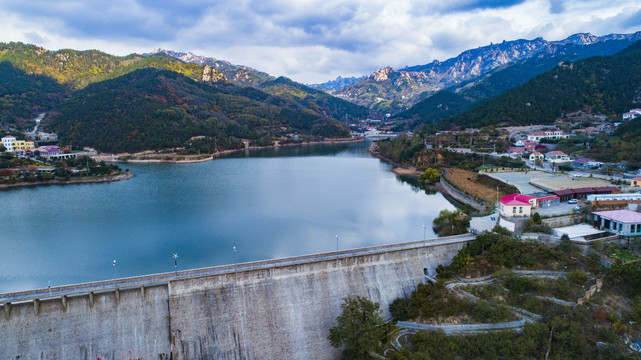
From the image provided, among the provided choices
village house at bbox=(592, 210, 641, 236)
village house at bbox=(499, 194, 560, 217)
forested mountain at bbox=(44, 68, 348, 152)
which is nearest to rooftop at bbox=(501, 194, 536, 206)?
village house at bbox=(499, 194, 560, 217)

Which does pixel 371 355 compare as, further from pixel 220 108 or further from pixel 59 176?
pixel 220 108

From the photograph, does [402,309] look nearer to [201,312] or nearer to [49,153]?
[201,312]

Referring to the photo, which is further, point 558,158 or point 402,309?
point 558,158

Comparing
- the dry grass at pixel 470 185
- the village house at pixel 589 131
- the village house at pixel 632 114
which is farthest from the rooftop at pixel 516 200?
the village house at pixel 632 114

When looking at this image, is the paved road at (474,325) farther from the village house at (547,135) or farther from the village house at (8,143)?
the village house at (8,143)

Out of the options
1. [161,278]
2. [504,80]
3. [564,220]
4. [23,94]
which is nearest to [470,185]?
[564,220]
